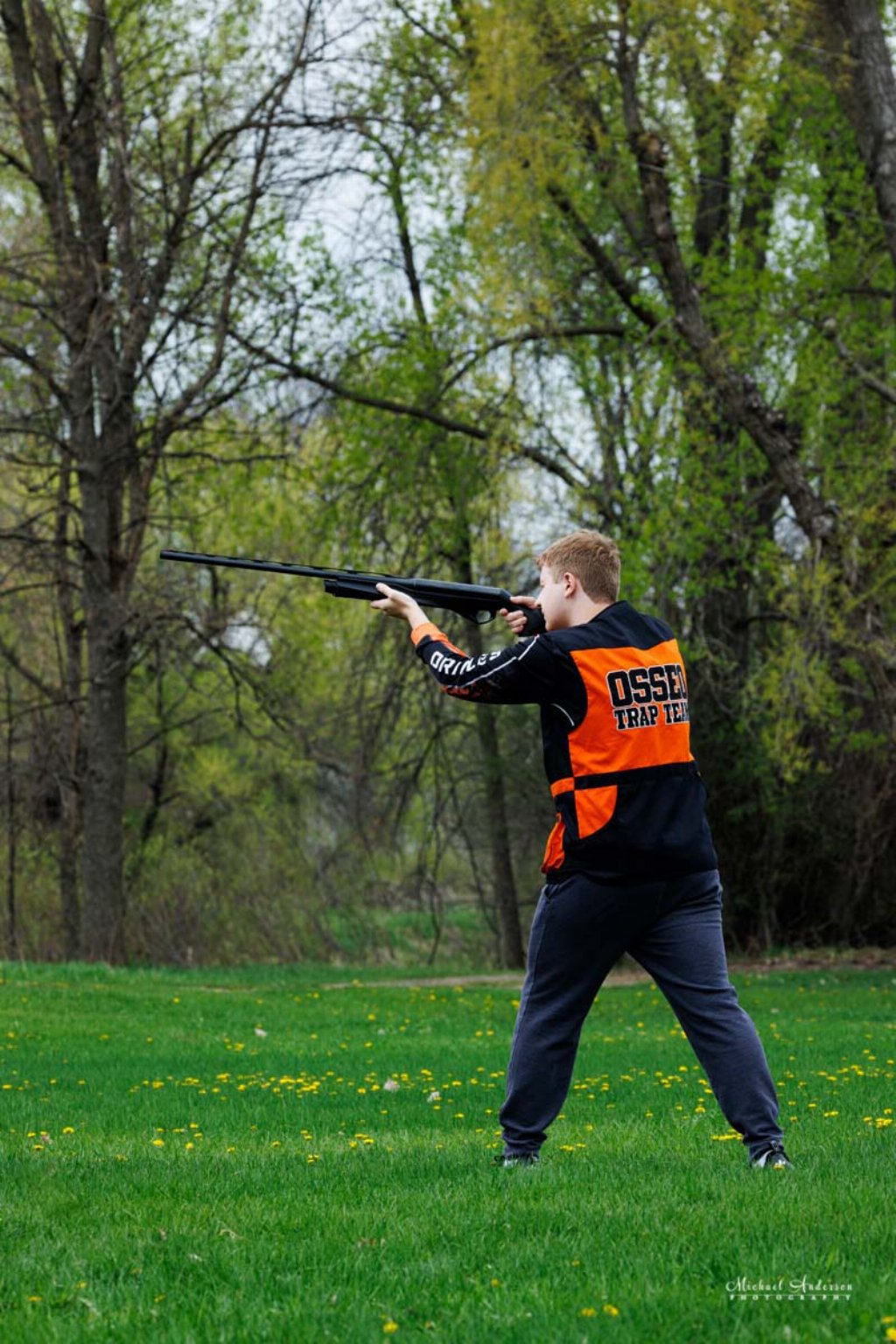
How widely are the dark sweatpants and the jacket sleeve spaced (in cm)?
64

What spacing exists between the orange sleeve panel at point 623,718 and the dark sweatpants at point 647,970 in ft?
1.32

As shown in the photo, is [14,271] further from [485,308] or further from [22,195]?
[22,195]

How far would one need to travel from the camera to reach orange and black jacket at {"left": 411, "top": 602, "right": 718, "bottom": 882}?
528cm

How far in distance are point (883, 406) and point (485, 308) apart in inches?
199

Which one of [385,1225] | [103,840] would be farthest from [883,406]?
[385,1225]

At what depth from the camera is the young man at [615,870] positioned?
529cm

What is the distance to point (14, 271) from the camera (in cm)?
1823

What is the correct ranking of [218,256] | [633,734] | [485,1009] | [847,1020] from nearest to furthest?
1. [633,734]
2. [847,1020]
3. [485,1009]
4. [218,256]

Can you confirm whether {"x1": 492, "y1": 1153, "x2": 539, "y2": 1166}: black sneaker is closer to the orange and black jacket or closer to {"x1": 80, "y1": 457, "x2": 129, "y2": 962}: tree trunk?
the orange and black jacket

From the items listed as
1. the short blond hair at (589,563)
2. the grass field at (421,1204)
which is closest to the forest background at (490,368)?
the grass field at (421,1204)

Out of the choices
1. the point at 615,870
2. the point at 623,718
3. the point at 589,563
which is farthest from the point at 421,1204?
the point at 589,563

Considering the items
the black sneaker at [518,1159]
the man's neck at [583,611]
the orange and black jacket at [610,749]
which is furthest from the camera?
the man's neck at [583,611]

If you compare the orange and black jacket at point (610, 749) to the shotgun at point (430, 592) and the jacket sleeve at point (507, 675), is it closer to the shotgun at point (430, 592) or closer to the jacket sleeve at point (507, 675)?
the jacket sleeve at point (507, 675)
